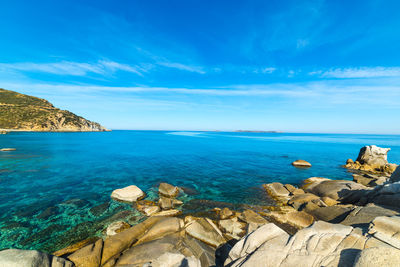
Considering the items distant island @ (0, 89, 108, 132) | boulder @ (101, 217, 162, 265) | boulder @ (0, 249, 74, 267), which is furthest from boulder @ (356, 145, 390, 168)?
distant island @ (0, 89, 108, 132)

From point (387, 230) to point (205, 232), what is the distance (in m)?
8.94

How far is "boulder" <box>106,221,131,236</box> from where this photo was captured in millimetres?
11336

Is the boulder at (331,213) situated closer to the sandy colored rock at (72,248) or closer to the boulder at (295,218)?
the boulder at (295,218)

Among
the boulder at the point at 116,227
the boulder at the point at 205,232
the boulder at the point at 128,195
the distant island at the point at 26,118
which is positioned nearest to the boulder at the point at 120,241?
the boulder at the point at 116,227

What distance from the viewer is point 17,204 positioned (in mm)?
15648

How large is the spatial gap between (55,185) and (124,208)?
13.2 metres

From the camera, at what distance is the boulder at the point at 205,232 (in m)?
10.3

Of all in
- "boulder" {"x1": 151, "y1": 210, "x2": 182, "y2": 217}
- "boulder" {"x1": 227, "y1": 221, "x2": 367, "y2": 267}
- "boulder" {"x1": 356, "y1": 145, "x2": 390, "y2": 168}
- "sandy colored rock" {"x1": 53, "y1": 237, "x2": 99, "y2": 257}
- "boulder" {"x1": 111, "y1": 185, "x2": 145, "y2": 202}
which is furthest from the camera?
"boulder" {"x1": 356, "y1": 145, "x2": 390, "y2": 168}

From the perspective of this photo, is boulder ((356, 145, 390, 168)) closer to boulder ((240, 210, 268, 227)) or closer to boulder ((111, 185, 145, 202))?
boulder ((240, 210, 268, 227))

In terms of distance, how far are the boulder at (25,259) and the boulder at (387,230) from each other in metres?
14.2

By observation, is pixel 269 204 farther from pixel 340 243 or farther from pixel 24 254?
pixel 24 254

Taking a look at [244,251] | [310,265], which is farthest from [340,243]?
[244,251]

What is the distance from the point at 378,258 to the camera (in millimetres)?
5305

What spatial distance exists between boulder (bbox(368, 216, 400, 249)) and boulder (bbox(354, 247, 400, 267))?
66.6 inches
